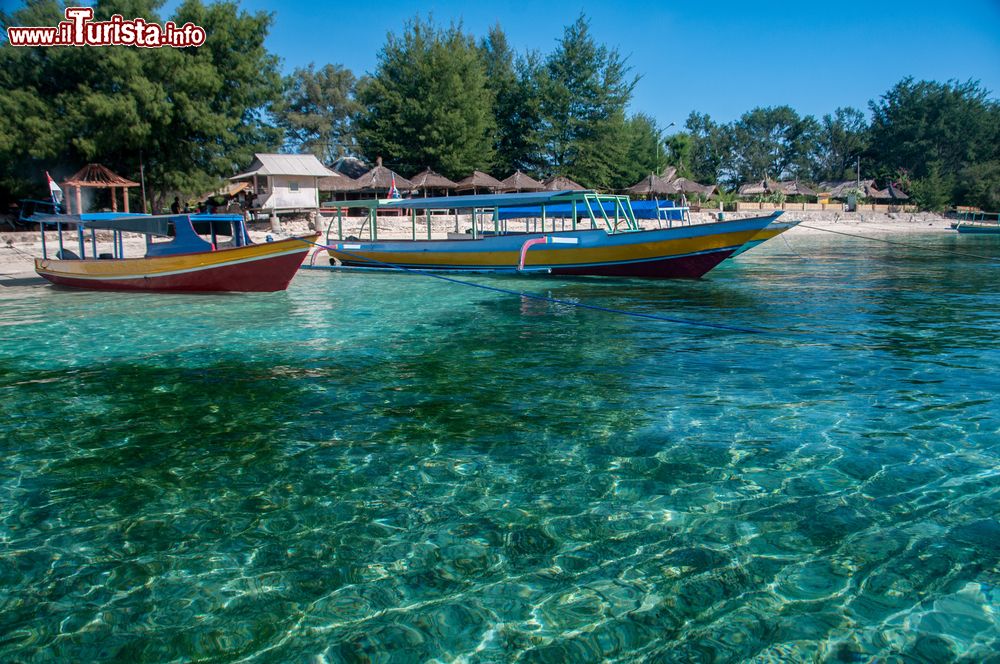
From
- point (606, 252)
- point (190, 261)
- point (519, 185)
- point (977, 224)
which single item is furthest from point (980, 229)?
point (190, 261)

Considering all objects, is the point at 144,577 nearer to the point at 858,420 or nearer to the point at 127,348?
the point at 858,420

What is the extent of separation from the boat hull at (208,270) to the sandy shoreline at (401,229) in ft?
15.4

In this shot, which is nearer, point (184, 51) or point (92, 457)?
point (92, 457)

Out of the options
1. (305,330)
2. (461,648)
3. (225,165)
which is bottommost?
(461,648)

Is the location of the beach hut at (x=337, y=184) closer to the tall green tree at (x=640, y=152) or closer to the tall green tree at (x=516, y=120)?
the tall green tree at (x=516, y=120)

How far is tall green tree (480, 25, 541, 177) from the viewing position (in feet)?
157

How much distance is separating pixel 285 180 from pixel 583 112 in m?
23.1

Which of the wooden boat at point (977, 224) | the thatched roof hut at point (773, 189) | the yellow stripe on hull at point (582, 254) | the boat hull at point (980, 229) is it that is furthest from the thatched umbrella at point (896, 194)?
the yellow stripe on hull at point (582, 254)

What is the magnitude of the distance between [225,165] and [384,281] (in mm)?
18678

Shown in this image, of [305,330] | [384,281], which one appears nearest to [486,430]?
[305,330]

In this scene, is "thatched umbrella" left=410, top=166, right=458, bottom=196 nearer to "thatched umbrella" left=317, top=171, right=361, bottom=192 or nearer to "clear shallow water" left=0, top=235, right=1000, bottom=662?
"thatched umbrella" left=317, top=171, right=361, bottom=192

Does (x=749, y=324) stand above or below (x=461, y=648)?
above

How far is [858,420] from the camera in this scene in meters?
6.21

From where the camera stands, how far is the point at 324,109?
224 feet
